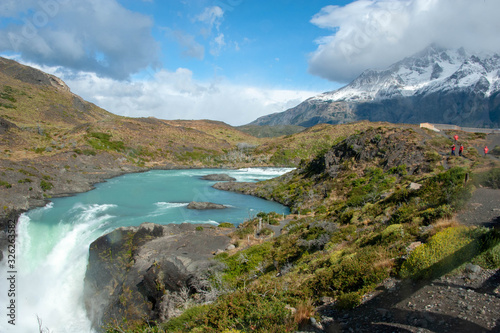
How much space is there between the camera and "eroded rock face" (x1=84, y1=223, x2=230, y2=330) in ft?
56.2

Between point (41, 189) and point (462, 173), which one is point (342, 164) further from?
point (41, 189)

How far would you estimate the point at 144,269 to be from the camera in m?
19.8

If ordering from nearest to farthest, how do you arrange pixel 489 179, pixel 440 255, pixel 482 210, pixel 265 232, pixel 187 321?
pixel 440 255 < pixel 187 321 < pixel 482 210 < pixel 489 179 < pixel 265 232

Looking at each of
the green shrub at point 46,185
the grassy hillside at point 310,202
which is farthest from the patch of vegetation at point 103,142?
the green shrub at point 46,185

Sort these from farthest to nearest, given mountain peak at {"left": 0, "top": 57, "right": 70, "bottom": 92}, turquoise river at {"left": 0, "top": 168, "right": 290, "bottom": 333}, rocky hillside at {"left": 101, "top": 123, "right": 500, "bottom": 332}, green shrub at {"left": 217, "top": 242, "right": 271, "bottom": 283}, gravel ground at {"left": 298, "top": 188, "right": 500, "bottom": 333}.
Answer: mountain peak at {"left": 0, "top": 57, "right": 70, "bottom": 92}
turquoise river at {"left": 0, "top": 168, "right": 290, "bottom": 333}
green shrub at {"left": 217, "top": 242, "right": 271, "bottom": 283}
rocky hillside at {"left": 101, "top": 123, "right": 500, "bottom": 332}
gravel ground at {"left": 298, "top": 188, "right": 500, "bottom": 333}

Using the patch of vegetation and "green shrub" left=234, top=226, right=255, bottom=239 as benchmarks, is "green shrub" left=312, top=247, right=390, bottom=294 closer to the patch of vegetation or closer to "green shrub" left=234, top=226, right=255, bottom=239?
"green shrub" left=234, top=226, right=255, bottom=239

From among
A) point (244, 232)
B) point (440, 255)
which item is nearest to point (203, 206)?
point (244, 232)

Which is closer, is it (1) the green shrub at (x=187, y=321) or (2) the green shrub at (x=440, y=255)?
(2) the green shrub at (x=440, y=255)

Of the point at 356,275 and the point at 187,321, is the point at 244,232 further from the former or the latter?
the point at 356,275

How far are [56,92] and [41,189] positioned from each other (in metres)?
116

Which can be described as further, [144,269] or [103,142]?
[103,142]

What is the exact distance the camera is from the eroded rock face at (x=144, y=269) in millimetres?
17141

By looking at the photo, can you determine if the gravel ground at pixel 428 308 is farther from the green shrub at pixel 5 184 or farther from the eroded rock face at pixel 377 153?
the green shrub at pixel 5 184

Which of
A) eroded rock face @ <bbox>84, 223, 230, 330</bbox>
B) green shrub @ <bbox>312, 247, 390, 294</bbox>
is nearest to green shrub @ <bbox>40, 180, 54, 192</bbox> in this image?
eroded rock face @ <bbox>84, 223, 230, 330</bbox>
